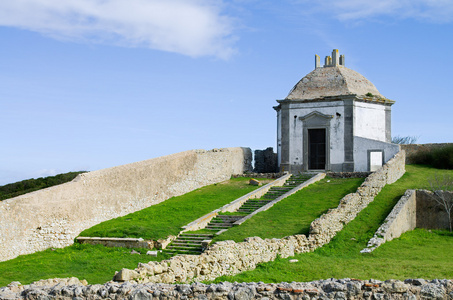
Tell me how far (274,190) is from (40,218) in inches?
415

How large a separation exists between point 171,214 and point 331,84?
12.4 m

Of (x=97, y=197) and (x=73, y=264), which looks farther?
(x=97, y=197)

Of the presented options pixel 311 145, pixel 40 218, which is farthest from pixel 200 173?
pixel 40 218

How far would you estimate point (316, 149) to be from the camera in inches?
1105

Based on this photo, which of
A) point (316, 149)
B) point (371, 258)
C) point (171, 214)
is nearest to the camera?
point (371, 258)

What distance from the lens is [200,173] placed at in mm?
26422

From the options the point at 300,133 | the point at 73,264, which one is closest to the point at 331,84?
the point at 300,133

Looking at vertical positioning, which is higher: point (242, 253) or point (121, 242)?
point (242, 253)

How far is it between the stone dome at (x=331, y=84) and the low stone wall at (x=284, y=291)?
783 inches

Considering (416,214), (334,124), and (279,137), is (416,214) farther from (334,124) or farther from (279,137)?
(279,137)

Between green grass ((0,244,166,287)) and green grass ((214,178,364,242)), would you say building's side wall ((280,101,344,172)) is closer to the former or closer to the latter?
green grass ((214,178,364,242))

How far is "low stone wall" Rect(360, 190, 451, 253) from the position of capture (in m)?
17.9

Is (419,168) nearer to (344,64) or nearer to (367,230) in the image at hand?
(344,64)

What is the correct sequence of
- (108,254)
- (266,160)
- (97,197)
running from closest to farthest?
(108,254), (97,197), (266,160)
